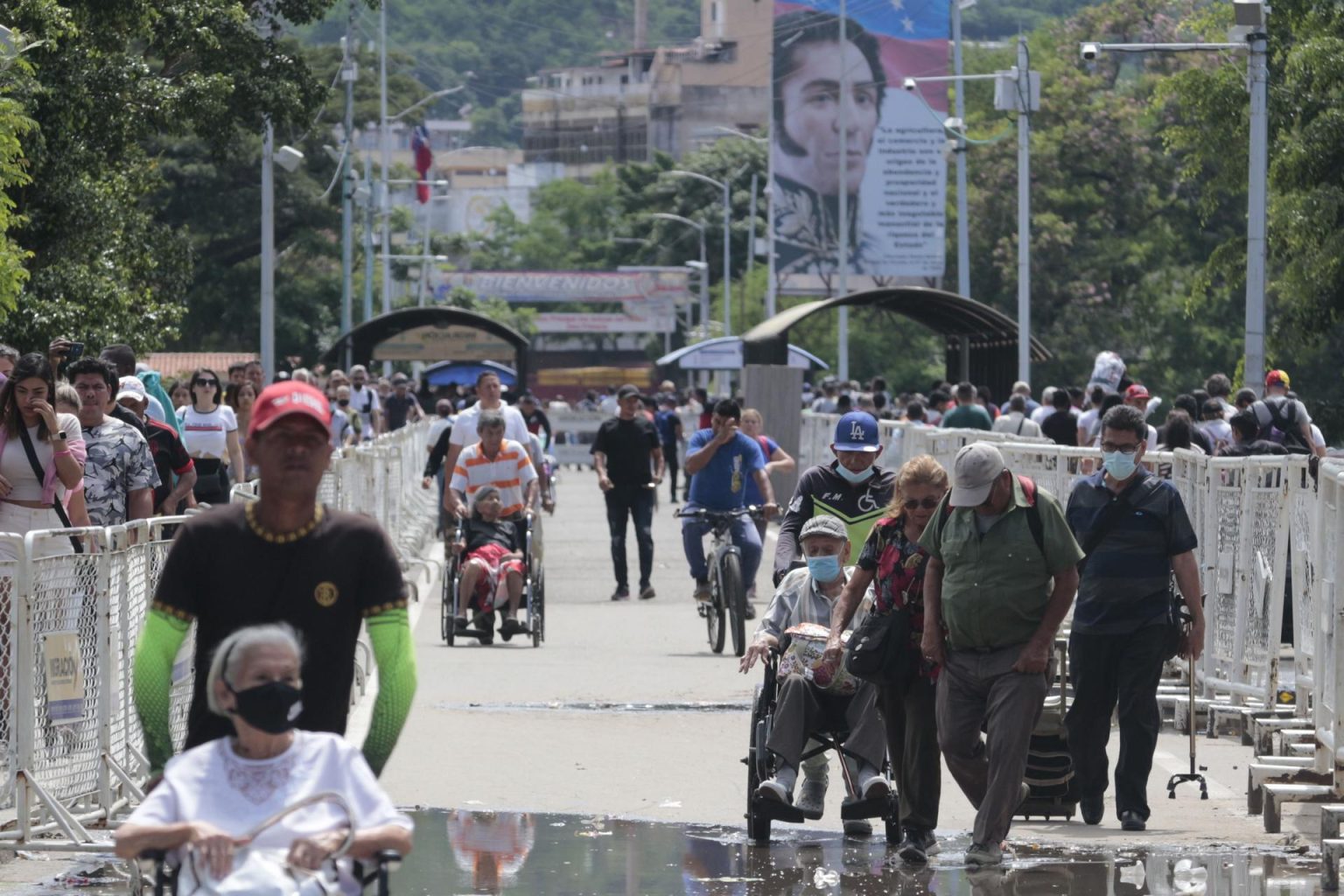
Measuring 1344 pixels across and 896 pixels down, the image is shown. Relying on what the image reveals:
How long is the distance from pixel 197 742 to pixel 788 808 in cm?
416

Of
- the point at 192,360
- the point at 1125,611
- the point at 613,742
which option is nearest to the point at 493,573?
the point at 613,742

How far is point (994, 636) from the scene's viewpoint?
8977 millimetres

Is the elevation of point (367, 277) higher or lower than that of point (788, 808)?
higher

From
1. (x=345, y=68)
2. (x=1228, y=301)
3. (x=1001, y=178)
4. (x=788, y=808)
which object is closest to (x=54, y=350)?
(x=788, y=808)

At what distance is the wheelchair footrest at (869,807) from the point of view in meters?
9.52

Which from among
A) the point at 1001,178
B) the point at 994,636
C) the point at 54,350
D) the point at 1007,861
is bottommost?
the point at 1007,861

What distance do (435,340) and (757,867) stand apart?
35.4 metres

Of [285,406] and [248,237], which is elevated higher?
[248,237]

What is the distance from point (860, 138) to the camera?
200ft

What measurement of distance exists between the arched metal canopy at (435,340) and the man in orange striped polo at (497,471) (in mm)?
23172

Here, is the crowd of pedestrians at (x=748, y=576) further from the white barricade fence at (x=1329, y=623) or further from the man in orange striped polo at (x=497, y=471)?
the white barricade fence at (x=1329, y=623)

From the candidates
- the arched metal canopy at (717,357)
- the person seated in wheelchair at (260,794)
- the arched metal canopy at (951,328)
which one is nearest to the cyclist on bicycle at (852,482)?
the person seated in wheelchair at (260,794)

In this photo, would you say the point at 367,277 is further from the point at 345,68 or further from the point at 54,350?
the point at 54,350

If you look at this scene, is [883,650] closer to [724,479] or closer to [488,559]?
[488,559]
